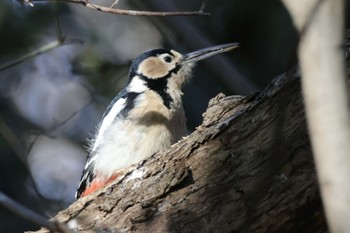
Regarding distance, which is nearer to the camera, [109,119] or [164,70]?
[109,119]

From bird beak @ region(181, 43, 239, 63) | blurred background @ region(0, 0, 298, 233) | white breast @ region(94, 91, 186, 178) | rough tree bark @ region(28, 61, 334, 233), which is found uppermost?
blurred background @ region(0, 0, 298, 233)

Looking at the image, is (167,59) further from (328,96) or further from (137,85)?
(328,96)

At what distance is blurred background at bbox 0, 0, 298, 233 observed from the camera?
4738 millimetres

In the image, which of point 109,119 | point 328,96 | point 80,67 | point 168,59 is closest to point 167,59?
point 168,59

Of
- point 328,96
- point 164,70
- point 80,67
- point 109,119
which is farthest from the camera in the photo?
point 80,67

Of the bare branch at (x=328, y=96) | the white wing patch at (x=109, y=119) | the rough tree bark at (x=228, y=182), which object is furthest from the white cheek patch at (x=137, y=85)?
the bare branch at (x=328, y=96)

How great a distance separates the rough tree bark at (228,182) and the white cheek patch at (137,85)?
46.3 inches

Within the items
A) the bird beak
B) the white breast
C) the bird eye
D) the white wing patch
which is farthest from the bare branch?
the bird eye

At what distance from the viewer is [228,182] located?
104 inches

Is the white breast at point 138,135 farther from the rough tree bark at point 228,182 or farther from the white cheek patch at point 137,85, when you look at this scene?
the rough tree bark at point 228,182

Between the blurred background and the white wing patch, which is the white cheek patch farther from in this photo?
the blurred background

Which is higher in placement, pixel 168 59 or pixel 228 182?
pixel 168 59

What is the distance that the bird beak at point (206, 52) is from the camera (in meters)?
4.12

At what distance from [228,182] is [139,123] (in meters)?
1.26
